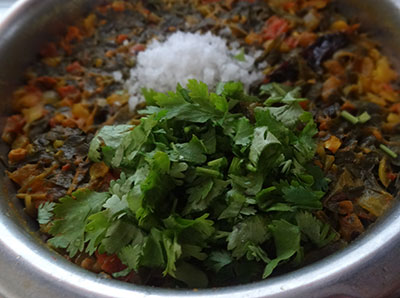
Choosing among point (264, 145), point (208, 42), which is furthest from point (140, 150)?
point (208, 42)

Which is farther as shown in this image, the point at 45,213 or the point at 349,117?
the point at 349,117

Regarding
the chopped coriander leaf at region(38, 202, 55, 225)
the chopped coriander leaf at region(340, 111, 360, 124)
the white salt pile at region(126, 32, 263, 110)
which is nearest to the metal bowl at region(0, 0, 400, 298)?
the chopped coriander leaf at region(38, 202, 55, 225)

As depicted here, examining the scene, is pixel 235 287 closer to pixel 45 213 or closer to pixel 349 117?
pixel 45 213

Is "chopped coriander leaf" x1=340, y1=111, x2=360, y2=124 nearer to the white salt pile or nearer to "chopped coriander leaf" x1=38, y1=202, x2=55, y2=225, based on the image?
the white salt pile

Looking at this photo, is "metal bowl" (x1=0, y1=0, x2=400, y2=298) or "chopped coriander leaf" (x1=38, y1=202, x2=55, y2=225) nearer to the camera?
"metal bowl" (x1=0, y1=0, x2=400, y2=298)

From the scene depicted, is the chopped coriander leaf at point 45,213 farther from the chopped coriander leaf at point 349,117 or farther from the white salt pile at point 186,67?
the chopped coriander leaf at point 349,117

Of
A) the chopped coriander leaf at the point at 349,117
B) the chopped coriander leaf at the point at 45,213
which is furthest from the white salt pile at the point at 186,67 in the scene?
the chopped coriander leaf at the point at 45,213

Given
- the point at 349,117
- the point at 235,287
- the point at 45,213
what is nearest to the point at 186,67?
the point at 349,117
